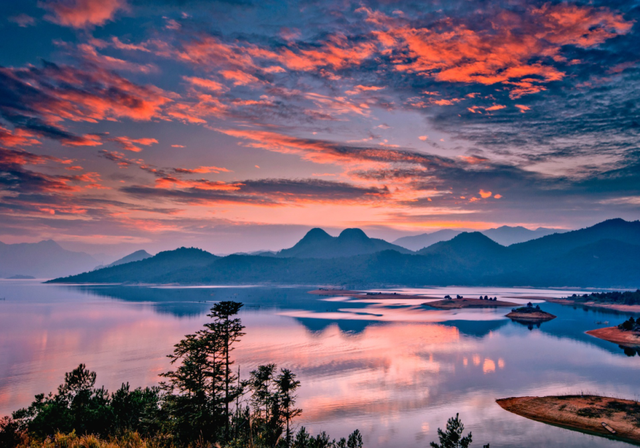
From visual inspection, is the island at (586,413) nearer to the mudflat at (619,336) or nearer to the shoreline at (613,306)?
the mudflat at (619,336)

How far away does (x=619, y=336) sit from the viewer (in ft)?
324

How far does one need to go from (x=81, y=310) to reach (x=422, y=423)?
166 meters

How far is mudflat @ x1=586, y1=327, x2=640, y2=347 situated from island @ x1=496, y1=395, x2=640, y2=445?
56.8 meters

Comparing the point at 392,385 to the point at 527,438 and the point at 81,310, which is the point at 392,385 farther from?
the point at 81,310

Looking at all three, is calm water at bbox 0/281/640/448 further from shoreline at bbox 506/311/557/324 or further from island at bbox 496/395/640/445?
shoreline at bbox 506/311/557/324

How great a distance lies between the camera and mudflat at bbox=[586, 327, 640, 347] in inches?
3641

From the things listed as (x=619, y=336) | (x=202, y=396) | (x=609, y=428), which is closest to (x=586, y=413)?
(x=609, y=428)

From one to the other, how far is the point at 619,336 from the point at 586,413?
70.9m

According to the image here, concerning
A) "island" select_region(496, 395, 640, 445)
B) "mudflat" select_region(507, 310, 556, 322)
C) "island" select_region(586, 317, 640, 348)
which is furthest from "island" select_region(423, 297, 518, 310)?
"island" select_region(496, 395, 640, 445)

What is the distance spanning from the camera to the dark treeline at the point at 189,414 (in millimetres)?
28359

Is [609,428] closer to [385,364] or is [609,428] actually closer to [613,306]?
[385,364]

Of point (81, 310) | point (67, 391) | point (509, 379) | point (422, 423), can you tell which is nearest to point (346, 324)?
point (509, 379)

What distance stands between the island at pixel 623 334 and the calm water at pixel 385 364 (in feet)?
12.3

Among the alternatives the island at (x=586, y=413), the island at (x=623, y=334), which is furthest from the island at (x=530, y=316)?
the island at (x=586, y=413)
